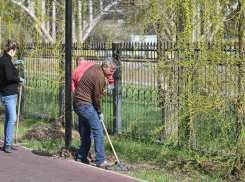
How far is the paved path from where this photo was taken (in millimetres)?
7016

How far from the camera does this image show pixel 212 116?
23.7 ft

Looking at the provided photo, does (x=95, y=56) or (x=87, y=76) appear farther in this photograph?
(x=95, y=56)

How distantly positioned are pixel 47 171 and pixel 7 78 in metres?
2.16

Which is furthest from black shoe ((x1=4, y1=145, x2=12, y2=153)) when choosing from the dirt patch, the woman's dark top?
the dirt patch

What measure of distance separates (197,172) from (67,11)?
365 centimetres

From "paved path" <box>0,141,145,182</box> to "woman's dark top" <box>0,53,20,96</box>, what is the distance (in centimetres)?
117

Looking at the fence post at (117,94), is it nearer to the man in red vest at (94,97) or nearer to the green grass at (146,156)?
the green grass at (146,156)

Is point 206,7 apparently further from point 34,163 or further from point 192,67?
point 34,163

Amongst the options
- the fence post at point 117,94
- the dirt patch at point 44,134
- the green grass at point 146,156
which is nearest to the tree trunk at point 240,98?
the green grass at point 146,156

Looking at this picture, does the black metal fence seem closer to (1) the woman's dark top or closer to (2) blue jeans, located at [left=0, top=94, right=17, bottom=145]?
(2) blue jeans, located at [left=0, top=94, right=17, bottom=145]

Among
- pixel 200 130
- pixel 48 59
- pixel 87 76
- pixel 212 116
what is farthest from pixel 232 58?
pixel 48 59

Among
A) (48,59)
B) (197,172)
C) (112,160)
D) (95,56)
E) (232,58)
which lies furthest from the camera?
(48,59)

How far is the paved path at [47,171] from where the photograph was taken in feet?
23.0

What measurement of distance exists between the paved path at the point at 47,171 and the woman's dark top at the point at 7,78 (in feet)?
3.85
